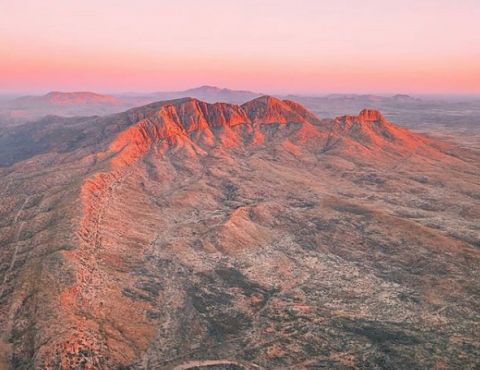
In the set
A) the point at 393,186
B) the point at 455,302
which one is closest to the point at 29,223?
the point at 455,302

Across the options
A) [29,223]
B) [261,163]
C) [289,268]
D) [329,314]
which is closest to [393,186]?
[261,163]

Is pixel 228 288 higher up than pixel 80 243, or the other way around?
pixel 80 243

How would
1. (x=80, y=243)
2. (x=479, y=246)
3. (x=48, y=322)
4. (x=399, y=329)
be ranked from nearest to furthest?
(x=48, y=322) < (x=399, y=329) < (x=80, y=243) < (x=479, y=246)

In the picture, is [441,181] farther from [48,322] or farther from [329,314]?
[48,322]

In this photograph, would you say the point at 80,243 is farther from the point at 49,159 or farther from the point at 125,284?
the point at 49,159

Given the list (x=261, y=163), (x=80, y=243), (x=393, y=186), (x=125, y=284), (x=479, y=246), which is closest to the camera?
(x=125, y=284)

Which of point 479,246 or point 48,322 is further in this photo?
point 479,246
